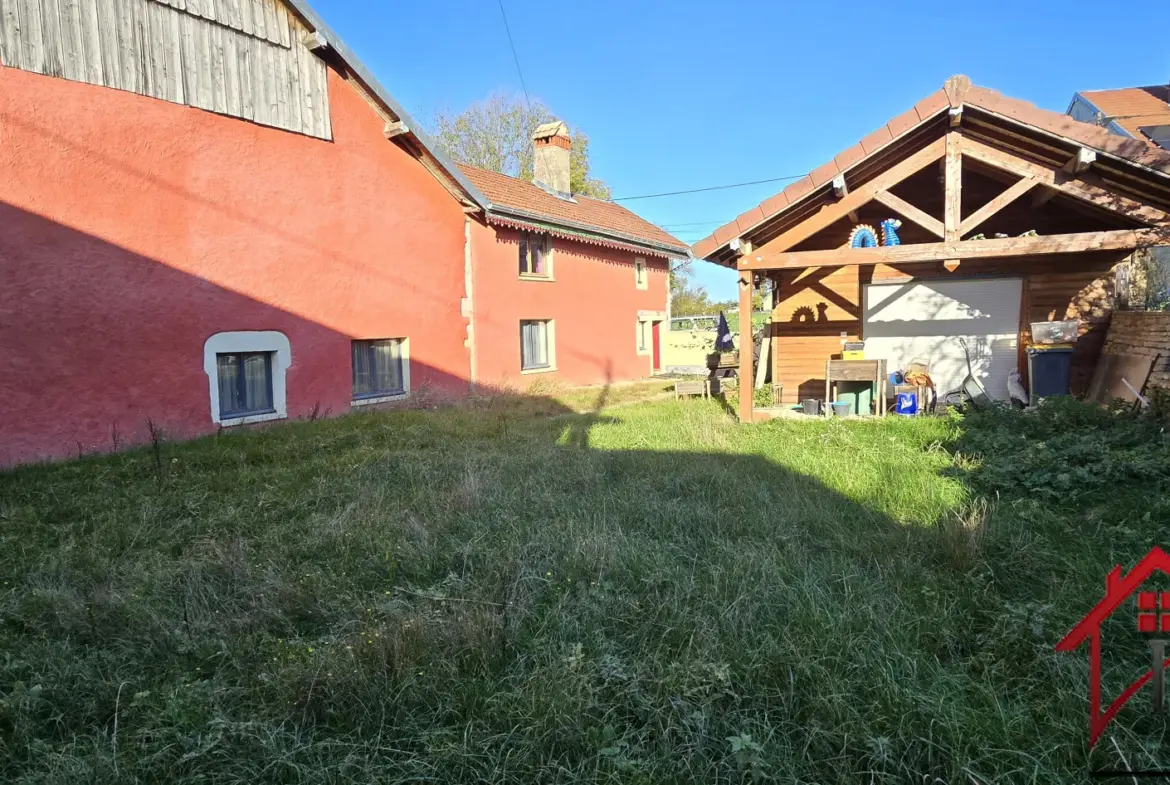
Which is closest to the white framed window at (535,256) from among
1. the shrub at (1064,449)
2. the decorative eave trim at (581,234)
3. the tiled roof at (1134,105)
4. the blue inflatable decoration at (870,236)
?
the decorative eave trim at (581,234)

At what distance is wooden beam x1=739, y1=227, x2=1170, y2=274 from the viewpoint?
24.8 feet

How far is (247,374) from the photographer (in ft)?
33.6

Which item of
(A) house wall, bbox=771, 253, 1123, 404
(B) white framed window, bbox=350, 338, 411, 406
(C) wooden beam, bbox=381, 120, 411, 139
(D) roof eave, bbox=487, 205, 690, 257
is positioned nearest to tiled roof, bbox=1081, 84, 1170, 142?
(D) roof eave, bbox=487, 205, 690, 257

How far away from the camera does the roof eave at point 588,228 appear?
1427cm

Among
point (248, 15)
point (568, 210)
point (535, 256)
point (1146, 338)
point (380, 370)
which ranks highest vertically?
point (248, 15)

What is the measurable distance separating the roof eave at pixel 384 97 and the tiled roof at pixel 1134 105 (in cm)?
2472

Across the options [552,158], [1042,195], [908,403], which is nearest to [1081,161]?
[1042,195]

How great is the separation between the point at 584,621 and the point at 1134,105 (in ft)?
123

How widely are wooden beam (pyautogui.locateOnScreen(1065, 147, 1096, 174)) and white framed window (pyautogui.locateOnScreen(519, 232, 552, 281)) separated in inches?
427

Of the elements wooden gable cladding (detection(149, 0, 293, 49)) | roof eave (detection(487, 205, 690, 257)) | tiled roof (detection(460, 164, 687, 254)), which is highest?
wooden gable cladding (detection(149, 0, 293, 49))

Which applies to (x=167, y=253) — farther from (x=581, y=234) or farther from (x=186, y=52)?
(x=581, y=234)

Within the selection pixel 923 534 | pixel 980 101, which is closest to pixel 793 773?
pixel 923 534

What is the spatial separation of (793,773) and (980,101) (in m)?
8.16

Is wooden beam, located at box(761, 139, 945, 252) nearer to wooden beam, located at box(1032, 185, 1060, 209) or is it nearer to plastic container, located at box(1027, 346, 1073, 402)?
wooden beam, located at box(1032, 185, 1060, 209)
